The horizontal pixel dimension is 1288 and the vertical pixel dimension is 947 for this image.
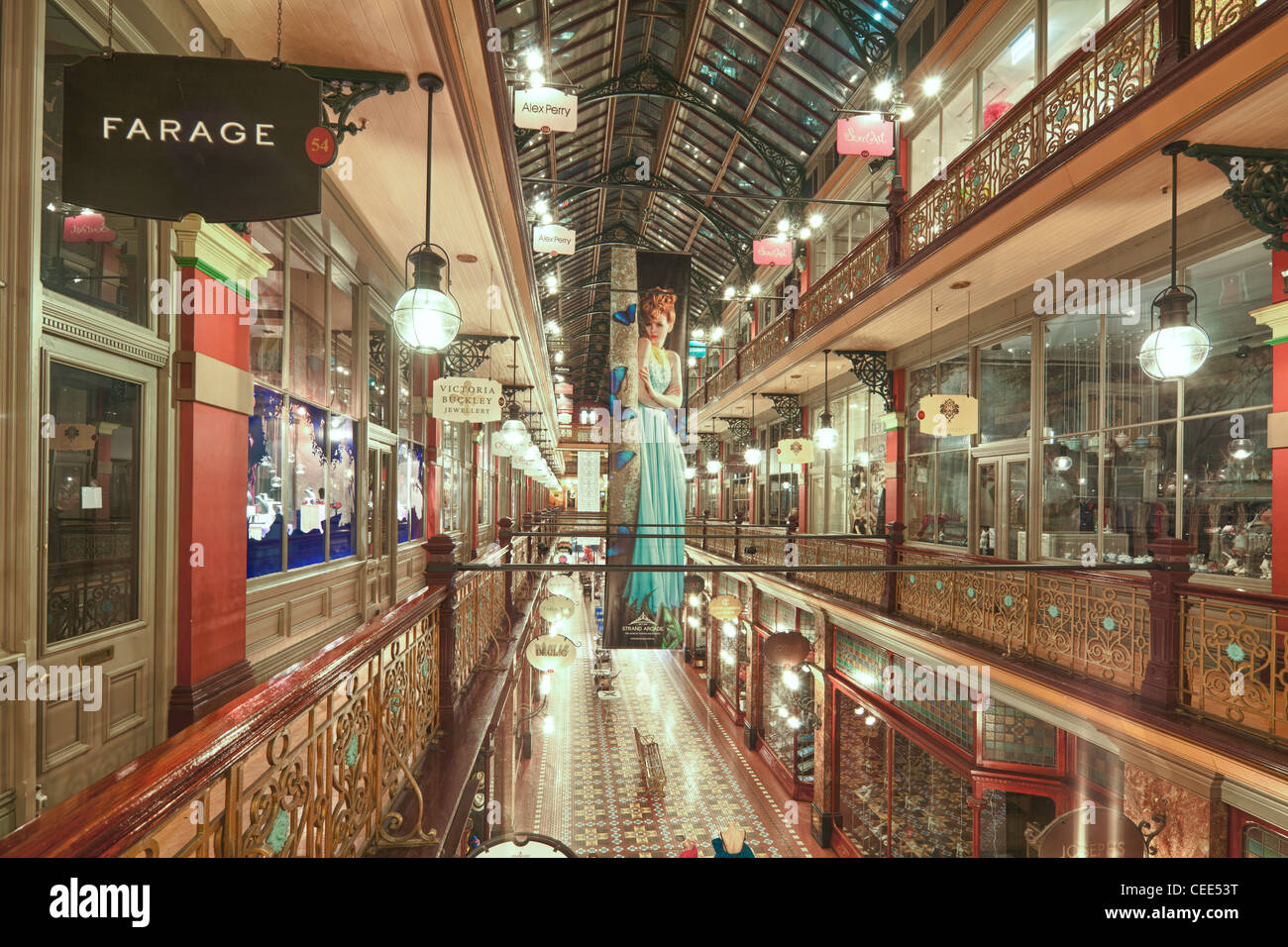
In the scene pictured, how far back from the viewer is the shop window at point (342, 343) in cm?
634

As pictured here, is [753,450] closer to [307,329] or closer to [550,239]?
[550,239]

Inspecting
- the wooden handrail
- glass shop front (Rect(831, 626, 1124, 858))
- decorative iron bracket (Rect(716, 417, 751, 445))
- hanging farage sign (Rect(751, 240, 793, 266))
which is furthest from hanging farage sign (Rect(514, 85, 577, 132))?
decorative iron bracket (Rect(716, 417, 751, 445))

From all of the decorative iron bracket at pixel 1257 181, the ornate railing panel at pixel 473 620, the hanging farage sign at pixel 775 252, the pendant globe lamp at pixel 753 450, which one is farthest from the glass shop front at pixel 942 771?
the hanging farage sign at pixel 775 252

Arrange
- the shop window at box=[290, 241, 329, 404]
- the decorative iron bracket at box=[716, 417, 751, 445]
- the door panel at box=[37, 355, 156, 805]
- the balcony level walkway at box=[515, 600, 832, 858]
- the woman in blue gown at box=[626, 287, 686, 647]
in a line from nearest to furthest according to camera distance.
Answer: the door panel at box=[37, 355, 156, 805] < the shop window at box=[290, 241, 329, 404] < the balcony level walkway at box=[515, 600, 832, 858] < the woman in blue gown at box=[626, 287, 686, 647] < the decorative iron bracket at box=[716, 417, 751, 445]

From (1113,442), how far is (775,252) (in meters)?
7.09

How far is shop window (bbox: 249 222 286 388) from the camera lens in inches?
187

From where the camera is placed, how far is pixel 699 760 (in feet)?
43.0

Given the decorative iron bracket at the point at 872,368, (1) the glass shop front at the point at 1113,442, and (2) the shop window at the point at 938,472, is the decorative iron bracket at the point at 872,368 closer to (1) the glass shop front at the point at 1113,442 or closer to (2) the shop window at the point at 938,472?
(2) the shop window at the point at 938,472

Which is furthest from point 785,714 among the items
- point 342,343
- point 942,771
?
point 342,343

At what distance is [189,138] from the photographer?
104 inches

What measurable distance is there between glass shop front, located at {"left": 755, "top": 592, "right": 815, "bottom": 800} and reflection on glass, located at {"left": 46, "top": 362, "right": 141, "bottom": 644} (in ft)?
34.0

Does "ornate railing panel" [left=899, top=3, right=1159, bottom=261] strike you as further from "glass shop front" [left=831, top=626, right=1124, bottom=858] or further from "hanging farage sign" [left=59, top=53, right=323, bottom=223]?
"hanging farage sign" [left=59, top=53, right=323, bottom=223]

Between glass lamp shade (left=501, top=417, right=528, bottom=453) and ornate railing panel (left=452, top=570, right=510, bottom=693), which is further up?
glass lamp shade (left=501, top=417, right=528, bottom=453)
